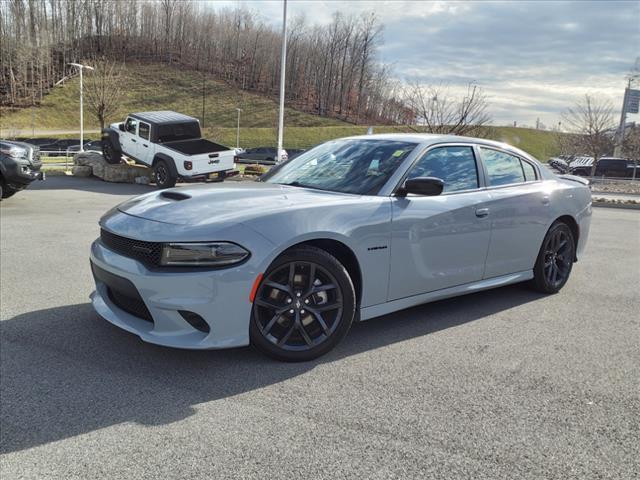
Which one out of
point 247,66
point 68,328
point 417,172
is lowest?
point 68,328

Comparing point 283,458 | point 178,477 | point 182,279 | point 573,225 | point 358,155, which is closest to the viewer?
point 178,477

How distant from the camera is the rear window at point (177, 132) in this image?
18.3 metres

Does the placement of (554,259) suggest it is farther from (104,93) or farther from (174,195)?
(104,93)

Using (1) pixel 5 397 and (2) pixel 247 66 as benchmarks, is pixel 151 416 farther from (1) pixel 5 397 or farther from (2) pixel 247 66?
(2) pixel 247 66

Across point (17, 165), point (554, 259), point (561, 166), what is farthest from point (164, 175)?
point (561, 166)

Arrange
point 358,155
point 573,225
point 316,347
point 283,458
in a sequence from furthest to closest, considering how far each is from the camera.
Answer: point 573,225 < point 358,155 < point 316,347 < point 283,458

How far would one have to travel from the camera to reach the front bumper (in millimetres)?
3057

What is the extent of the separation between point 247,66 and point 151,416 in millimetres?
106598

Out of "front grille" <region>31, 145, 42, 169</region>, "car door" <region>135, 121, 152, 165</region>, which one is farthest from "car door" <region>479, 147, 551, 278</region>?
"car door" <region>135, 121, 152, 165</region>

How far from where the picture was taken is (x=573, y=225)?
5.57 metres

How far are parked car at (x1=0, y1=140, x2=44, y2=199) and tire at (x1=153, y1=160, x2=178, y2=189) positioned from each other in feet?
20.3

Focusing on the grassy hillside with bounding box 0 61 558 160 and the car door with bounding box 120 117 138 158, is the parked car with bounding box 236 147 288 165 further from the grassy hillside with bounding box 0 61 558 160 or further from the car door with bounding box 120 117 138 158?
the grassy hillside with bounding box 0 61 558 160

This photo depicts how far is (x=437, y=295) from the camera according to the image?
420cm

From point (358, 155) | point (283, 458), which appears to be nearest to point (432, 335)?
point (358, 155)
